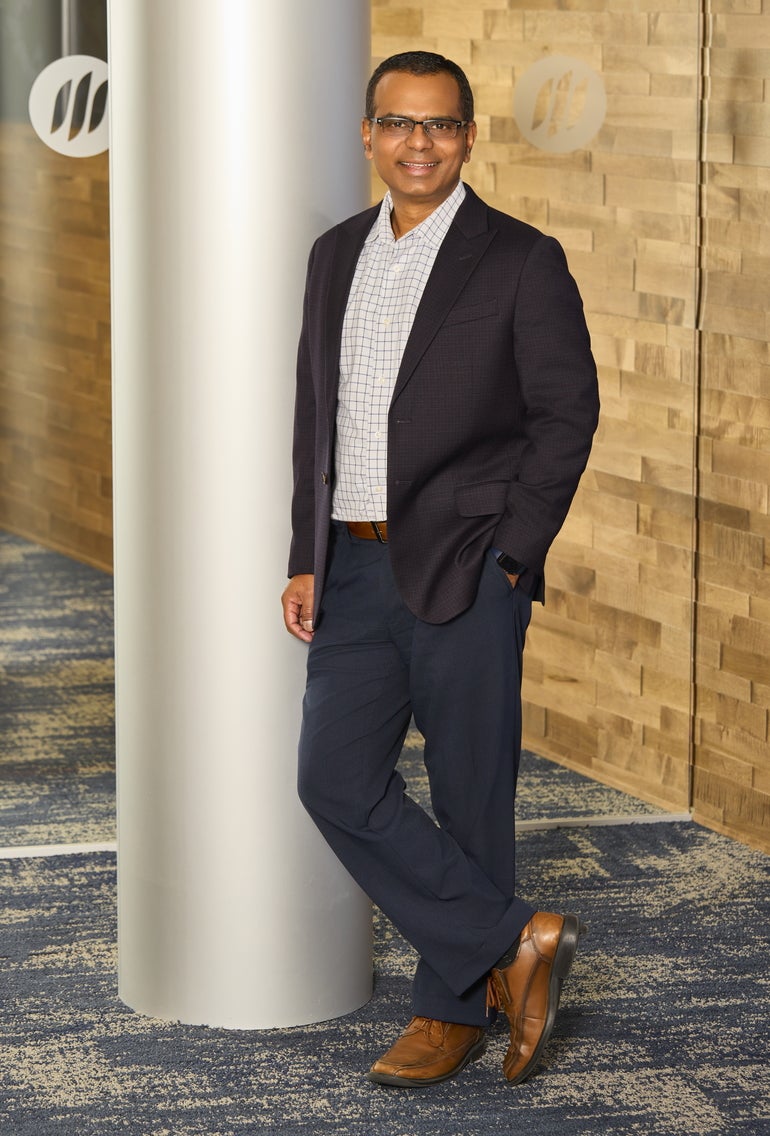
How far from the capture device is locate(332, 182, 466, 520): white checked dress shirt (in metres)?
2.98

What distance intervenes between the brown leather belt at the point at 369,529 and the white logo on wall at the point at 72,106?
155 cm

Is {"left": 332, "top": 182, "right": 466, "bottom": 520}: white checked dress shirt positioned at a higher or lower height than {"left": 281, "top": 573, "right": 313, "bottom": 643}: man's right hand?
higher

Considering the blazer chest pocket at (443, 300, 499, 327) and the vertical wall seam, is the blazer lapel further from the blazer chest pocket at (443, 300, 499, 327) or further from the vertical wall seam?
the vertical wall seam

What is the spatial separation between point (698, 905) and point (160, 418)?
1.64 m

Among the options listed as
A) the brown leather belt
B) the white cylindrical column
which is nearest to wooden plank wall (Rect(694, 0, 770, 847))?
the white cylindrical column

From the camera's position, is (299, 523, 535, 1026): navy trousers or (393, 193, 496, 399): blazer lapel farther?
(299, 523, 535, 1026): navy trousers

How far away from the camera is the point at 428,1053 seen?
10.3ft

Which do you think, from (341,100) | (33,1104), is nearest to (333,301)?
(341,100)

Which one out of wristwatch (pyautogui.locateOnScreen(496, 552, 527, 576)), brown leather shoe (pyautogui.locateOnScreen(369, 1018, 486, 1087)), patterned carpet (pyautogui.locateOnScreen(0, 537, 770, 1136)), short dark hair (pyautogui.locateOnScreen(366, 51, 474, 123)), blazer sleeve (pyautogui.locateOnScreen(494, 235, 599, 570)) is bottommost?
patterned carpet (pyautogui.locateOnScreen(0, 537, 770, 1136))

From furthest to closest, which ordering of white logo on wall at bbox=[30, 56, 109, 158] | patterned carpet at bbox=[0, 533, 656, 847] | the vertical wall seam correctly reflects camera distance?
1. patterned carpet at bbox=[0, 533, 656, 847]
2. the vertical wall seam
3. white logo on wall at bbox=[30, 56, 109, 158]

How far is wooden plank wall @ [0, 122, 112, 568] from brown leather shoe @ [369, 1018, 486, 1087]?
1.70 metres

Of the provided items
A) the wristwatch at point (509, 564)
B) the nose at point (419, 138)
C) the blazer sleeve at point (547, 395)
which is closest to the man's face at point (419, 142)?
the nose at point (419, 138)

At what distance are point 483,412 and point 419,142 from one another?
43 cm

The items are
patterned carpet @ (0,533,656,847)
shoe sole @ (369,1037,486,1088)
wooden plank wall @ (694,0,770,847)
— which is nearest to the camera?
shoe sole @ (369,1037,486,1088)
